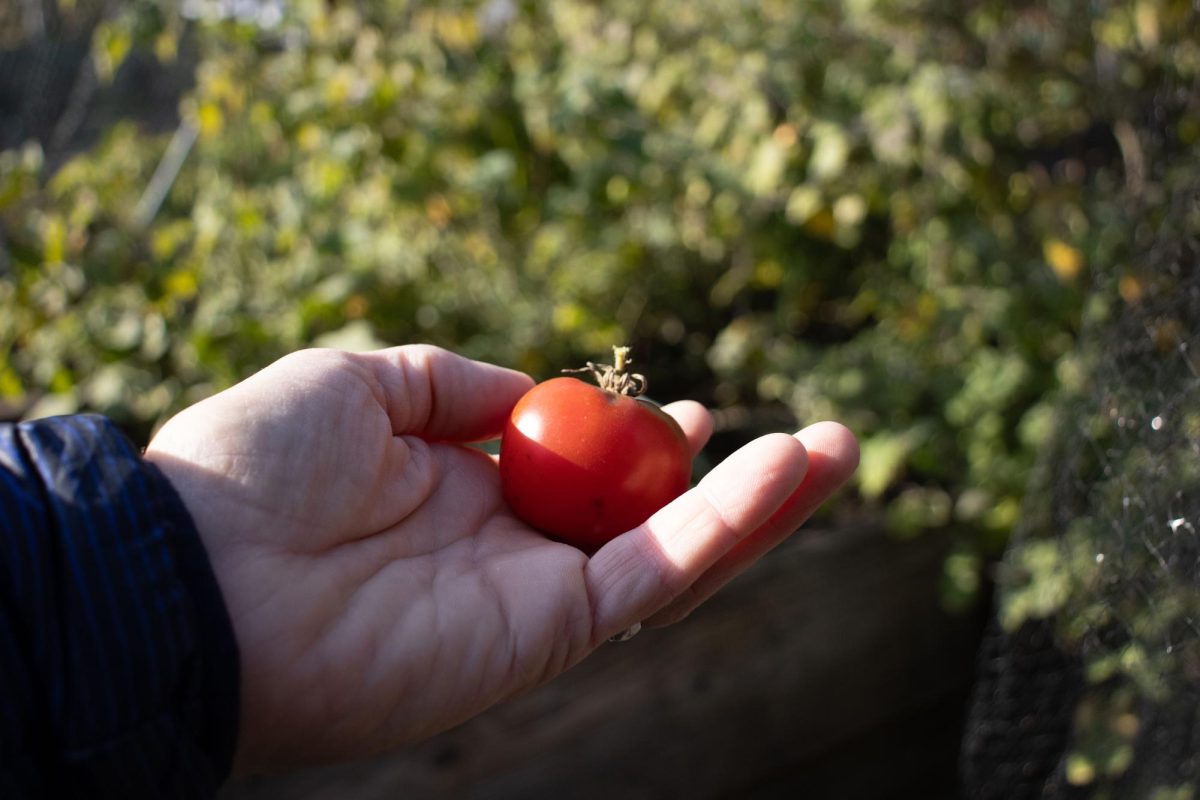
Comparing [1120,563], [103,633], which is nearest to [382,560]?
[103,633]

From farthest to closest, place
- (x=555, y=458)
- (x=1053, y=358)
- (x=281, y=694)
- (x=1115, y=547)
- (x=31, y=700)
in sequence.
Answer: (x=1053, y=358)
(x=1115, y=547)
(x=555, y=458)
(x=281, y=694)
(x=31, y=700)

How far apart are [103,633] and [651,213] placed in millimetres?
1924

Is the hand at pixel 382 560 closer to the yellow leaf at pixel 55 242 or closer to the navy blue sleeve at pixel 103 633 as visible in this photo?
the navy blue sleeve at pixel 103 633

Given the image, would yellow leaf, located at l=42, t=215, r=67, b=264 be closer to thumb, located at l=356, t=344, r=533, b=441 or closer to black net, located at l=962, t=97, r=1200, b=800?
thumb, located at l=356, t=344, r=533, b=441

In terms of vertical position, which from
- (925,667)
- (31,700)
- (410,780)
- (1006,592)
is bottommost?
(925,667)

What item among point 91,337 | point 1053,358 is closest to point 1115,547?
point 1053,358

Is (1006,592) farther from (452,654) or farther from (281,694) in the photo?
(281,694)

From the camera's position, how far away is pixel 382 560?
1.24 metres

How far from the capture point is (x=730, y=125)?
101 inches

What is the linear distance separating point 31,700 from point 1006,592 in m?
1.76

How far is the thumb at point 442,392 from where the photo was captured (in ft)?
4.55

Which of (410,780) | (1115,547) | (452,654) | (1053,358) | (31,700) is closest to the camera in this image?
(31,700)

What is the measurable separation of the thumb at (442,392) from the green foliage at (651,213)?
25.6 inches

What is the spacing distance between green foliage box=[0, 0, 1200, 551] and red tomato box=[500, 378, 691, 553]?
0.86 metres
